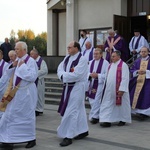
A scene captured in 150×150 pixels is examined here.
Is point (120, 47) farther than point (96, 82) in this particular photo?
Yes

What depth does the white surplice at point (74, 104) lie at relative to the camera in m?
6.57

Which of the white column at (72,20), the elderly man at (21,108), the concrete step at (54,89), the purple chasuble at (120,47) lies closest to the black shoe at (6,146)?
the elderly man at (21,108)

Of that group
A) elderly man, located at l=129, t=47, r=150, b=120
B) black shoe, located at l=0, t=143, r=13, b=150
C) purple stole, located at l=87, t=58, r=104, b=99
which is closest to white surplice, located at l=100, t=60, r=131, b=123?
purple stole, located at l=87, t=58, r=104, b=99

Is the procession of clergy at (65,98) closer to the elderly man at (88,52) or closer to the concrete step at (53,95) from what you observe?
the elderly man at (88,52)

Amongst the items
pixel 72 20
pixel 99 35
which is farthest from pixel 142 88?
pixel 72 20

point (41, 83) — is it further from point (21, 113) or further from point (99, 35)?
point (99, 35)

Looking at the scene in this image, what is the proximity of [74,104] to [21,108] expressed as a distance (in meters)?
1.01

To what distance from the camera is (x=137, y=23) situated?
1609cm

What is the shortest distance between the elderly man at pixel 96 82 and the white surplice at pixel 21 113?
2.59 metres

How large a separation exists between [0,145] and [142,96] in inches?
171

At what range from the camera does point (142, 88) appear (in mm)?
9297

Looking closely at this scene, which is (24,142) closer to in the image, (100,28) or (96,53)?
(96,53)

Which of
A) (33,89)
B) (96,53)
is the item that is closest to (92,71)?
(96,53)

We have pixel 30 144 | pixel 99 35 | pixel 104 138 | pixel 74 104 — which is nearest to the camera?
pixel 30 144
